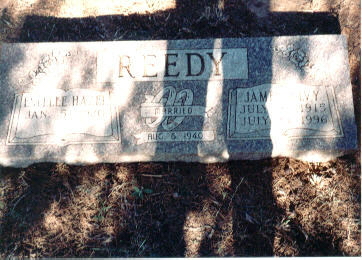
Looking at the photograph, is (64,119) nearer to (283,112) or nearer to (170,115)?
(170,115)

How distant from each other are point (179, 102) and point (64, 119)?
1144 mm

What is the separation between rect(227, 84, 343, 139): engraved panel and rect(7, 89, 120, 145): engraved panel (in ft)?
3.96

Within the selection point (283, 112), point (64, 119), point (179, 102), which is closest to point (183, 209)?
point (179, 102)

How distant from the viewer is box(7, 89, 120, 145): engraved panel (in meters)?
3.41

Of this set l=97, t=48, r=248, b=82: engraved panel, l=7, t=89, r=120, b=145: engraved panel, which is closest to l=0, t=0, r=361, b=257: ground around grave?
l=7, t=89, r=120, b=145: engraved panel

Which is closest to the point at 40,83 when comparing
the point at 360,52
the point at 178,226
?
the point at 178,226

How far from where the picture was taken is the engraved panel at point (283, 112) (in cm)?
336

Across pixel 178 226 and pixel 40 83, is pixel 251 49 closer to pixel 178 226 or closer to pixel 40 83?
pixel 178 226

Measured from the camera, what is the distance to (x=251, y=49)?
358 cm

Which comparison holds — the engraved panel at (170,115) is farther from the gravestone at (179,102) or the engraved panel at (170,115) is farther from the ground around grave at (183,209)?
the ground around grave at (183,209)

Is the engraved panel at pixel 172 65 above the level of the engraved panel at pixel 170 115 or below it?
above

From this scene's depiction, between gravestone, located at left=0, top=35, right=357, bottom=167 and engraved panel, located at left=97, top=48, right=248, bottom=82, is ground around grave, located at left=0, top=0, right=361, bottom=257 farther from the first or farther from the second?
engraved panel, located at left=97, top=48, right=248, bottom=82

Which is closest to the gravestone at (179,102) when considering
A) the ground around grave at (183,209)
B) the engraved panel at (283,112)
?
the engraved panel at (283,112)

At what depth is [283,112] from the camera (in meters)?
3.41
